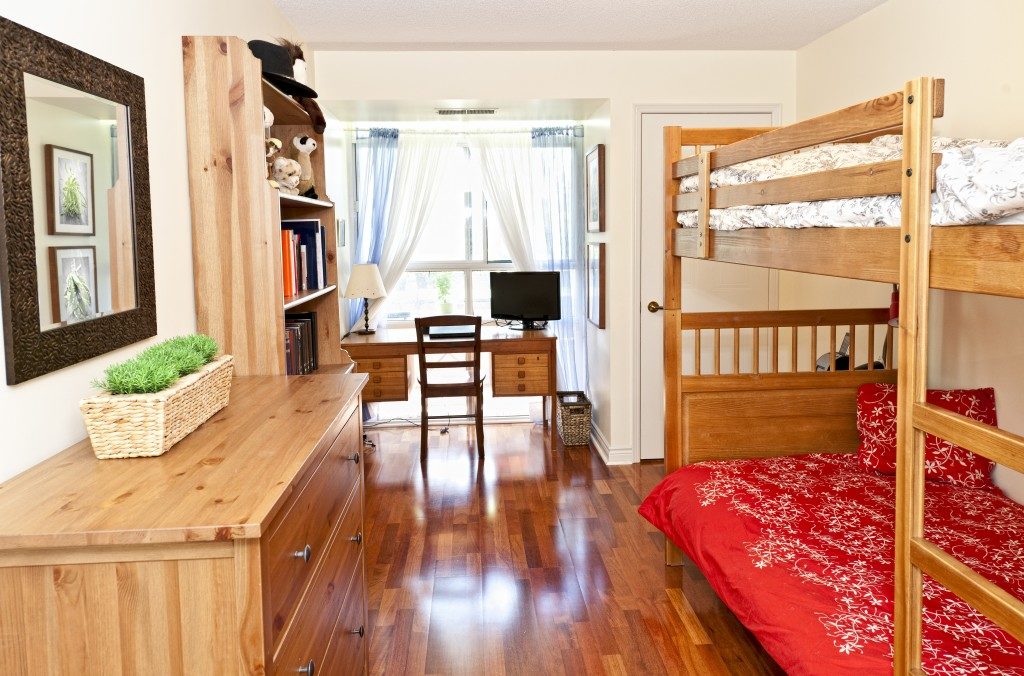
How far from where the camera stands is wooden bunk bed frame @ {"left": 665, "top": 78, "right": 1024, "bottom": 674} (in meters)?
1.48

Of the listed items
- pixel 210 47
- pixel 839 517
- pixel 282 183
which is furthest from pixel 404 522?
pixel 210 47

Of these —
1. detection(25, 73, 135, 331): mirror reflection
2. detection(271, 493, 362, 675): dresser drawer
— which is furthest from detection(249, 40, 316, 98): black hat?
detection(271, 493, 362, 675): dresser drawer

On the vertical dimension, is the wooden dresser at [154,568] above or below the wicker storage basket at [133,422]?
below

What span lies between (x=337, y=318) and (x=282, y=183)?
627 millimetres

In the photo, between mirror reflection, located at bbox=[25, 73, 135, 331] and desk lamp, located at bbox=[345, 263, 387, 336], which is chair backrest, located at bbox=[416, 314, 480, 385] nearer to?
desk lamp, located at bbox=[345, 263, 387, 336]

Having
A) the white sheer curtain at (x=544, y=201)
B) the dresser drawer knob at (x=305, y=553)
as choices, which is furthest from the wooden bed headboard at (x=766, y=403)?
the white sheer curtain at (x=544, y=201)

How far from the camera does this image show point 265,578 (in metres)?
1.35

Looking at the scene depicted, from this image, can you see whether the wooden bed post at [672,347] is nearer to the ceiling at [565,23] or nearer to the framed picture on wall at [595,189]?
the ceiling at [565,23]

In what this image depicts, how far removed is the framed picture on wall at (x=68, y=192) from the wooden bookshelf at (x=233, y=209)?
624 mm

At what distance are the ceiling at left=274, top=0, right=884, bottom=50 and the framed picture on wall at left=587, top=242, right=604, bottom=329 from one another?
1241 mm

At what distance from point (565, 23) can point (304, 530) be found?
3.20 meters

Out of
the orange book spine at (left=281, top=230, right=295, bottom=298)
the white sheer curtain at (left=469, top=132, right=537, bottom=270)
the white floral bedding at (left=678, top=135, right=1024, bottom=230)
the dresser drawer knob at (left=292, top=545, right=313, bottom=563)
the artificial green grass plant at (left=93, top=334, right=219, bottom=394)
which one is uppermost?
the white sheer curtain at (left=469, top=132, right=537, bottom=270)

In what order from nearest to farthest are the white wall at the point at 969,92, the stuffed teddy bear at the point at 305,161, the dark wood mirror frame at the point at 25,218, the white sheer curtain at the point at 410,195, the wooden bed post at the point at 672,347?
the dark wood mirror frame at the point at 25,218 → the white wall at the point at 969,92 → the stuffed teddy bear at the point at 305,161 → the wooden bed post at the point at 672,347 → the white sheer curtain at the point at 410,195

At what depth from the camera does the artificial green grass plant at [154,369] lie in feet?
5.40
